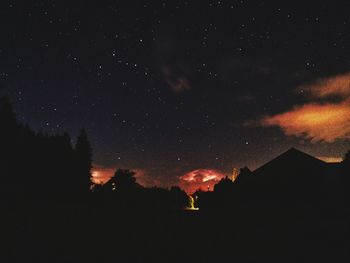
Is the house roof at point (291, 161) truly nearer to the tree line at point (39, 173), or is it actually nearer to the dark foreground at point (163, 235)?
the dark foreground at point (163, 235)


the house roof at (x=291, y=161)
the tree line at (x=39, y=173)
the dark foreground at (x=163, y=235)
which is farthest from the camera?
the tree line at (x=39, y=173)

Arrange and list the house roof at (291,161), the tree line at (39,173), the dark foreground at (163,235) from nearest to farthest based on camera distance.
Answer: the dark foreground at (163,235) < the house roof at (291,161) < the tree line at (39,173)

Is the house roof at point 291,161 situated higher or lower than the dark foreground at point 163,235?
higher

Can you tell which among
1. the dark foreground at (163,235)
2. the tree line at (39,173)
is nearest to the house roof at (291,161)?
the dark foreground at (163,235)

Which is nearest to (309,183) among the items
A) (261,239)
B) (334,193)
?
(334,193)

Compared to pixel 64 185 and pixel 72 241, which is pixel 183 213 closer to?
pixel 72 241

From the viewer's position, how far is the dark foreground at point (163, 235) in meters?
14.1

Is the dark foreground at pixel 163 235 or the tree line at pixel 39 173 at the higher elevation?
the tree line at pixel 39 173

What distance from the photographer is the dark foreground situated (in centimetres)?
1412

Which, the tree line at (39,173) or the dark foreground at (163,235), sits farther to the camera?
the tree line at (39,173)

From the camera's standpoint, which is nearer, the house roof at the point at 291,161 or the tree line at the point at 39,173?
the house roof at the point at 291,161

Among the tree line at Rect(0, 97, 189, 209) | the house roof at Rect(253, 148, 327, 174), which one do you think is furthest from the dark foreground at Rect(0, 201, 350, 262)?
the house roof at Rect(253, 148, 327, 174)

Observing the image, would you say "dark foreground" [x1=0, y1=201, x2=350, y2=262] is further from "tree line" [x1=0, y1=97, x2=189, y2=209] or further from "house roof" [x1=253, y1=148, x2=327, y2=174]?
"house roof" [x1=253, y1=148, x2=327, y2=174]

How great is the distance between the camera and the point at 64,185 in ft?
82.0
